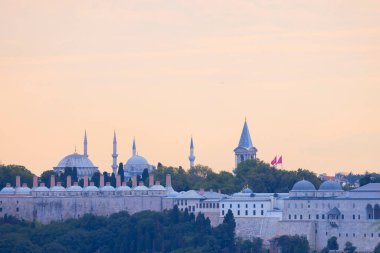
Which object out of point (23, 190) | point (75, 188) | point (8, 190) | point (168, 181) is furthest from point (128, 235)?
point (8, 190)

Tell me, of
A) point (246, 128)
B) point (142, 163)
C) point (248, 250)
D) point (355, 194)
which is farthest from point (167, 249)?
point (142, 163)

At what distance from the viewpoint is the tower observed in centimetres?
14125

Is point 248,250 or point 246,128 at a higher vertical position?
point 246,128

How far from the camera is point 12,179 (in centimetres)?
13238

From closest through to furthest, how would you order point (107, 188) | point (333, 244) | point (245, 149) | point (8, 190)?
point (333, 244)
point (107, 188)
point (8, 190)
point (245, 149)

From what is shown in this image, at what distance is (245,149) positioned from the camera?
464 feet

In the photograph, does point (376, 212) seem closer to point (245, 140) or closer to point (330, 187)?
point (330, 187)

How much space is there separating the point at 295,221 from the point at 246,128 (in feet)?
125

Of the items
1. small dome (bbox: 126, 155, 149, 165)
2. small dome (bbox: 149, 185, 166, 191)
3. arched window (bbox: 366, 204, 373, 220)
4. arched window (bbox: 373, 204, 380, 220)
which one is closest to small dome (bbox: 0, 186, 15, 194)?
small dome (bbox: 149, 185, 166, 191)

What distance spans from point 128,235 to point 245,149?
32.3m

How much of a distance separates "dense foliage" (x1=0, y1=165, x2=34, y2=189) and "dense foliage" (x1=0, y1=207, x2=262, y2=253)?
12.5 metres

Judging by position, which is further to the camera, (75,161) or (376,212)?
(75,161)

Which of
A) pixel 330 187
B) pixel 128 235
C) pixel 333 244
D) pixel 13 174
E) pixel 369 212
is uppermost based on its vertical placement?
pixel 13 174

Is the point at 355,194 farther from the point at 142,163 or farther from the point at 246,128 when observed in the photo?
the point at 142,163
